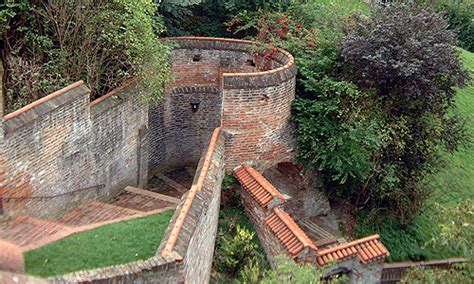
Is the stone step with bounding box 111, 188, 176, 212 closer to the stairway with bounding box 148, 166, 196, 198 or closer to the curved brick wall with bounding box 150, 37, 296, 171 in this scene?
the stairway with bounding box 148, 166, 196, 198

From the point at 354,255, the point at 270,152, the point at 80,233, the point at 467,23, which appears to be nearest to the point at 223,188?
the point at 270,152

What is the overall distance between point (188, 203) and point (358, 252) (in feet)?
14.6

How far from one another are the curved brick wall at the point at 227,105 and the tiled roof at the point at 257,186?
362 mm

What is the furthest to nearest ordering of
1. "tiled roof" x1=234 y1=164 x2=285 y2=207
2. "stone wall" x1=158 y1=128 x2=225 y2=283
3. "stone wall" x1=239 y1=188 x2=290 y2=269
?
"tiled roof" x1=234 y1=164 x2=285 y2=207 → "stone wall" x1=239 y1=188 x2=290 y2=269 → "stone wall" x1=158 y1=128 x2=225 y2=283

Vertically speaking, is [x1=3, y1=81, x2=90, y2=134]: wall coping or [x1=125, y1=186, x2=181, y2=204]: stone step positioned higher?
[x1=3, y1=81, x2=90, y2=134]: wall coping

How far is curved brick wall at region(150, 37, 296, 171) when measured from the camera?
14.1 meters

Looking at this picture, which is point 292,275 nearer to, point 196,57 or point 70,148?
point 70,148

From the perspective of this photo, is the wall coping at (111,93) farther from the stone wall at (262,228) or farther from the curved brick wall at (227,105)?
the stone wall at (262,228)

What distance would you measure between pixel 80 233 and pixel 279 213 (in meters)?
4.54

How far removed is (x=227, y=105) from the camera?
14.1 m

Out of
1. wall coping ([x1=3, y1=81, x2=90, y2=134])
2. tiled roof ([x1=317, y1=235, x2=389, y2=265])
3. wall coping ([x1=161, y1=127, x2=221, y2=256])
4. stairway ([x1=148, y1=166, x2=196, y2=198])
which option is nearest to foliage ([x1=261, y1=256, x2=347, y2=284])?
wall coping ([x1=161, y1=127, x2=221, y2=256])

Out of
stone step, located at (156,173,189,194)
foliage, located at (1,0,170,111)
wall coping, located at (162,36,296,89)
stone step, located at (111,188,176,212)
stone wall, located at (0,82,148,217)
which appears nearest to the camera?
stone wall, located at (0,82,148,217)

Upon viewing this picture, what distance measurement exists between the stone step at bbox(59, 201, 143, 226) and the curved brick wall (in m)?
2.97

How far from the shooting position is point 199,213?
34.2ft
